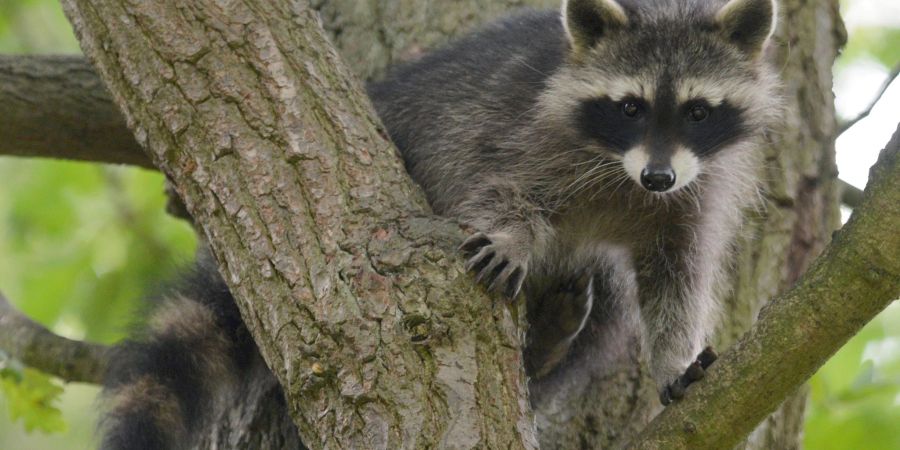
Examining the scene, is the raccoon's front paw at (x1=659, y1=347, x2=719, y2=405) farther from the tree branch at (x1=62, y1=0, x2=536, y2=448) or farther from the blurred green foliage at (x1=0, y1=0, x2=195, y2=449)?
the blurred green foliage at (x1=0, y1=0, x2=195, y2=449)

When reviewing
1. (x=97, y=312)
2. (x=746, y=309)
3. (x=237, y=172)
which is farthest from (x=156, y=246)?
(x=746, y=309)

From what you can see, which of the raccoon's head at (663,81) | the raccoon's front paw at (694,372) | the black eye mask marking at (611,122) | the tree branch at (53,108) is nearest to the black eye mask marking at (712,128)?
the raccoon's head at (663,81)

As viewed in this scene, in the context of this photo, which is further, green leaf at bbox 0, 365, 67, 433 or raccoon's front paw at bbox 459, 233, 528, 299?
green leaf at bbox 0, 365, 67, 433

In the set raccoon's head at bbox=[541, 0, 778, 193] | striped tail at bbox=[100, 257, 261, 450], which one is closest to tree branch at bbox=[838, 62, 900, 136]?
raccoon's head at bbox=[541, 0, 778, 193]

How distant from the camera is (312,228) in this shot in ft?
7.86

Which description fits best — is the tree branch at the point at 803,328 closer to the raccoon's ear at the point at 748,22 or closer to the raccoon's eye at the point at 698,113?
the raccoon's eye at the point at 698,113

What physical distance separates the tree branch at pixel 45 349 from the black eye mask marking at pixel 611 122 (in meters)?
1.67

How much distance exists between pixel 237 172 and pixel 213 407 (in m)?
0.96

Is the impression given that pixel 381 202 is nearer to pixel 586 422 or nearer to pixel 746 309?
pixel 586 422

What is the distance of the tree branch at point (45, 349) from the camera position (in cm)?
354

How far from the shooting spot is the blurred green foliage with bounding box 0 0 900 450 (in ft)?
11.5

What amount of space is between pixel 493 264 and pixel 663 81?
83cm

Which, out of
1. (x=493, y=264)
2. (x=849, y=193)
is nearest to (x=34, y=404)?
(x=493, y=264)

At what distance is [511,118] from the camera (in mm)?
3271
